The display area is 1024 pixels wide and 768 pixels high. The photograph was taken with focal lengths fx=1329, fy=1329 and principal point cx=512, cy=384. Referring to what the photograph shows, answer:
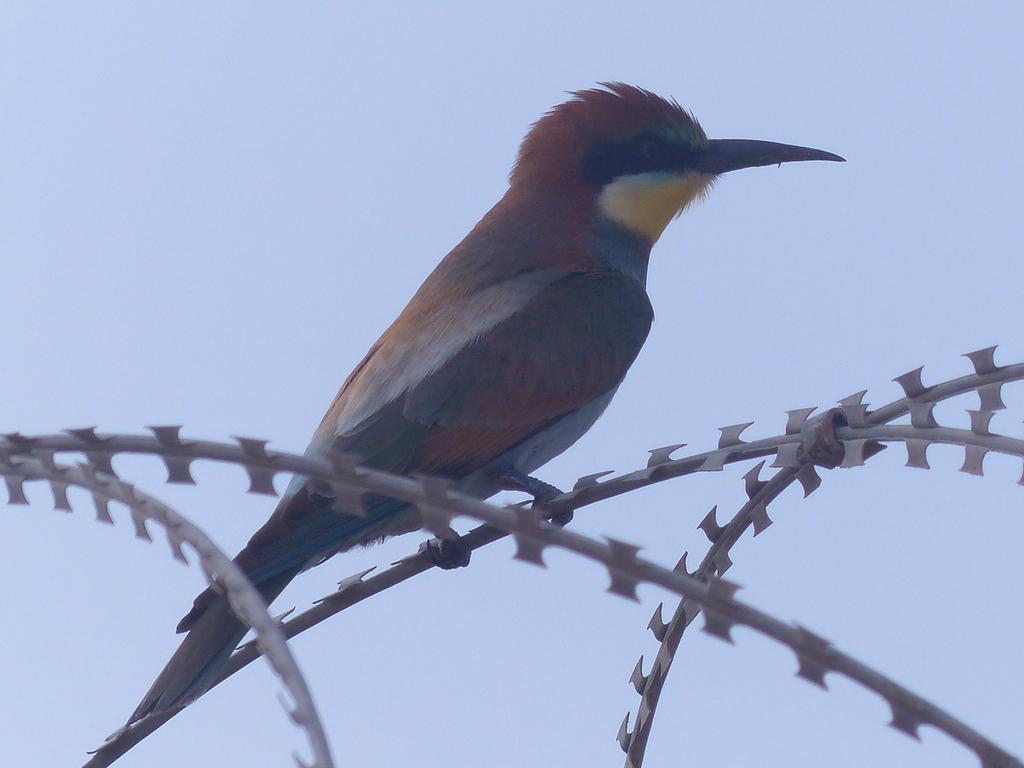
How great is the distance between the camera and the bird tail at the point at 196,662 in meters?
2.73

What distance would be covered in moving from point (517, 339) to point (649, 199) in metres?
1.20

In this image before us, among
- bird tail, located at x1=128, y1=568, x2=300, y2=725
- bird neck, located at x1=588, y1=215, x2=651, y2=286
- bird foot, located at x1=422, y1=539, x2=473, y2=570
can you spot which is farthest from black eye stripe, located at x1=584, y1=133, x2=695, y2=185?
bird tail, located at x1=128, y1=568, x2=300, y2=725

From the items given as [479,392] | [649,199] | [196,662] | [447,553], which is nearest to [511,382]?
[479,392]

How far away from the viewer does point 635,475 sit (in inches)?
71.5

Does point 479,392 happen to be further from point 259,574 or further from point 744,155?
point 744,155

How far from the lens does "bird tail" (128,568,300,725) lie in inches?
107

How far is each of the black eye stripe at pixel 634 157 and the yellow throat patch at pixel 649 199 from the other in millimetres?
31

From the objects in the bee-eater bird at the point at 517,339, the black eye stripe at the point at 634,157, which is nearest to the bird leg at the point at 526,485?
the bee-eater bird at the point at 517,339

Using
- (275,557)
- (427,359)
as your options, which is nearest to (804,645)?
(275,557)

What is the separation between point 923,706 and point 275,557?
2.32 metres

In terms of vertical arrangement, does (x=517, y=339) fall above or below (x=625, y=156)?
below

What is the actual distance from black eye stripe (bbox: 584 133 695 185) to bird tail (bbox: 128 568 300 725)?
2.55 meters

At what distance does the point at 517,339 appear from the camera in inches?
158

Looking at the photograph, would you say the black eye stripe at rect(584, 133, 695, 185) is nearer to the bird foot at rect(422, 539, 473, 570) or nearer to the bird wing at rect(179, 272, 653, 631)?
the bird wing at rect(179, 272, 653, 631)
